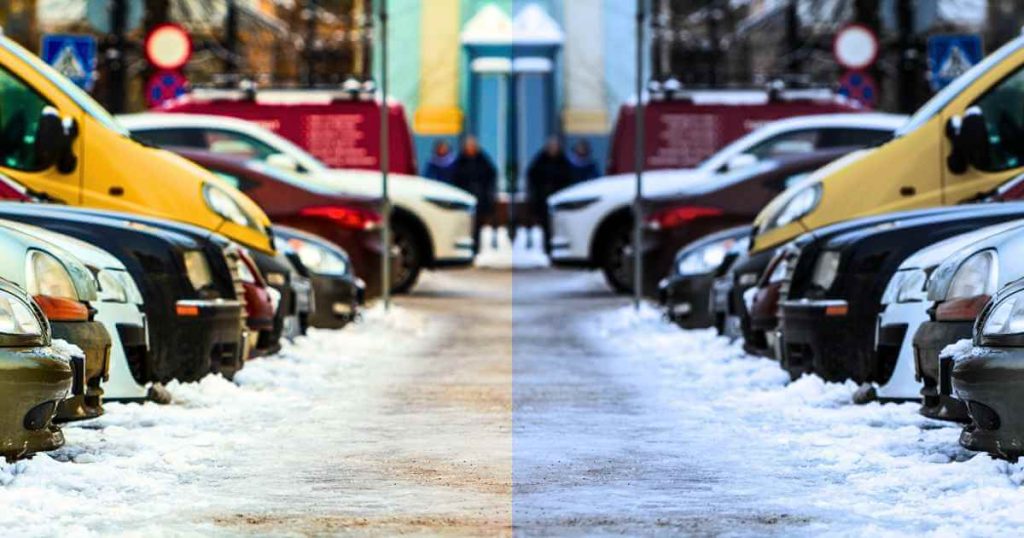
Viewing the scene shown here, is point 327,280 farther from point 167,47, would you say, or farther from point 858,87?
point 858,87

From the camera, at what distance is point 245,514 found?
7.25 m

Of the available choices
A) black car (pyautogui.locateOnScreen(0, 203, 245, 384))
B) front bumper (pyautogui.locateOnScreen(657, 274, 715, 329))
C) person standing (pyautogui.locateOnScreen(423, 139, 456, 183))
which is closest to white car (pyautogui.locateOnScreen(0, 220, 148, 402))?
black car (pyautogui.locateOnScreen(0, 203, 245, 384))

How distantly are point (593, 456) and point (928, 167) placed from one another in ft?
16.4

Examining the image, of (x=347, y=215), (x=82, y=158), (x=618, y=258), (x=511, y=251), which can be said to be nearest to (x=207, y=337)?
(x=82, y=158)

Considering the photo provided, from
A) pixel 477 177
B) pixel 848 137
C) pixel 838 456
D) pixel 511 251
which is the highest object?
pixel 848 137

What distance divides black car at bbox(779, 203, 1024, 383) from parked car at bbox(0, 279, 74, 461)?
377 cm

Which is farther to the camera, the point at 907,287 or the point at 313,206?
the point at 313,206

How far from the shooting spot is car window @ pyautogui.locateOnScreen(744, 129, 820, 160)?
20688 millimetres

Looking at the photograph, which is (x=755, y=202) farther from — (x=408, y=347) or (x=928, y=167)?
(x=928, y=167)

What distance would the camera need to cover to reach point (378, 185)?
2173 centimetres

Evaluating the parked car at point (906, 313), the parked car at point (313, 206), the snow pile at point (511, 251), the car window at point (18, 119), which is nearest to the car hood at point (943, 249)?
the parked car at point (906, 313)

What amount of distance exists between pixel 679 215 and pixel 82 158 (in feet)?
28.9

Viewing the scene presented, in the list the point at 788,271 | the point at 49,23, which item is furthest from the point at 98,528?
the point at 49,23

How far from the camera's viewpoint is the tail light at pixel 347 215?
66.7 ft
